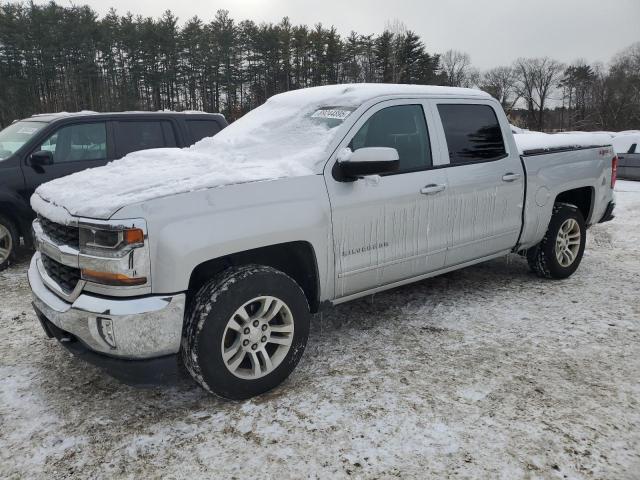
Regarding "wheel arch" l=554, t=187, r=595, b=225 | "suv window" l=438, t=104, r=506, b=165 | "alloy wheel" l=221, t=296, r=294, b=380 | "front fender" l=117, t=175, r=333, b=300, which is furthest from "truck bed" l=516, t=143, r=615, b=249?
"alloy wheel" l=221, t=296, r=294, b=380

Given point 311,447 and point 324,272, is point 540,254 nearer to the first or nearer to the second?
point 324,272

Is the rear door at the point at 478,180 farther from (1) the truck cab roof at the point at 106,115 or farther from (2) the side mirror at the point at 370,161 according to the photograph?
(1) the truck cab roof at the point at 106,115

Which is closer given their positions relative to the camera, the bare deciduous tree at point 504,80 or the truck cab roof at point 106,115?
the truck cab roof at point 106,115

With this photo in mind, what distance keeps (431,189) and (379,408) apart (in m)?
1.69

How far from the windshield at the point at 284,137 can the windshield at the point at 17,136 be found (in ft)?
10.3

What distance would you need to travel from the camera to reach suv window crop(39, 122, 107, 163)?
6.02 metres

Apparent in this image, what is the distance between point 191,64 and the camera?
53312 mm

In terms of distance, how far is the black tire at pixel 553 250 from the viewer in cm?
493

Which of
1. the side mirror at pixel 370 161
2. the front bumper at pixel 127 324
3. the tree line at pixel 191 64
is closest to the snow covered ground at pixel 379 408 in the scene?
the front bumper at pixel 127 324

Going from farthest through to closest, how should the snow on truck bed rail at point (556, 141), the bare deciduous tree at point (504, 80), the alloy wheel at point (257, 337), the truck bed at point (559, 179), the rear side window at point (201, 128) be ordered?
1. the bare deciduous tree at point (504, 80)
2. the rear side window at point (201, 128)
3. the snow on truck bed rail at point (556, 141)
4. the truck bed at point (559, 179)
5. the alloy wheel at point (257, 337)

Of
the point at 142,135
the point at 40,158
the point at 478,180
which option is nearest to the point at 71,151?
the point at 40,158

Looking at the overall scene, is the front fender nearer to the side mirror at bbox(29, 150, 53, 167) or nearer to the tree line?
the side mirror at bbox(29, 150, 53, 167)

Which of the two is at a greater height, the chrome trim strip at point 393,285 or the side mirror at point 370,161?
the side mirror at point 370,161

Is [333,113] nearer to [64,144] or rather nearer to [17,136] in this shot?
[64,144]
